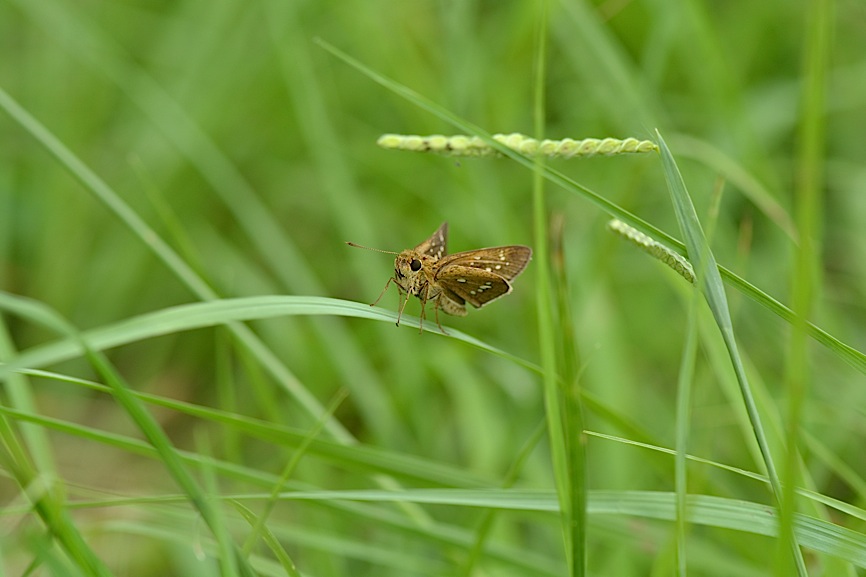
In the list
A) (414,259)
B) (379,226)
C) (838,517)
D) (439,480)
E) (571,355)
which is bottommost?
(439,480)

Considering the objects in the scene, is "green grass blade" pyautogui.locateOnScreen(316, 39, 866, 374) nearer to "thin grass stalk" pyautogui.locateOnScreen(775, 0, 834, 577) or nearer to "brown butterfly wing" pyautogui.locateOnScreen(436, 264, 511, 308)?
"thin grass stalk" pyautogui.locateOnScreen(775, 0, 834, 577)

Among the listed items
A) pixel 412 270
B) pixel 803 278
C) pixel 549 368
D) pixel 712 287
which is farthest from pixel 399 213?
pixel 803 278

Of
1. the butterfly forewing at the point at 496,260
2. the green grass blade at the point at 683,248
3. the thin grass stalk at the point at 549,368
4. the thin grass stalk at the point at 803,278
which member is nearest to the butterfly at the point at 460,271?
the butterfly forewing at the point at 496,260

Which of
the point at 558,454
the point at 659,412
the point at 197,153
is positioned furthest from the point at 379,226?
the point at 558,454

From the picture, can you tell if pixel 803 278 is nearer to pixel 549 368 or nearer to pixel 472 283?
pixel 549 368

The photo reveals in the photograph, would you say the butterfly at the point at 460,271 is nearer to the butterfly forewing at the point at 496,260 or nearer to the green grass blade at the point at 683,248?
the butterfly forewing at the point at 496,260

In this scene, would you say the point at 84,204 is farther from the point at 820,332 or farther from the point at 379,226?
the point at 820,332

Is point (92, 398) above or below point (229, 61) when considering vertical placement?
below
